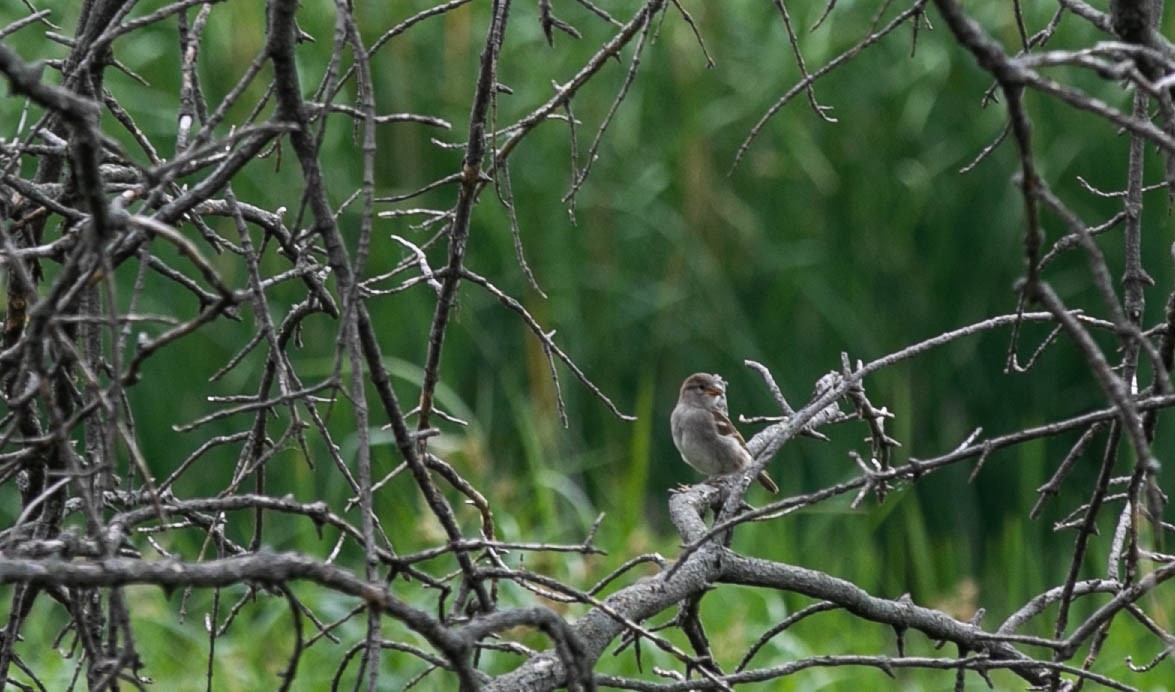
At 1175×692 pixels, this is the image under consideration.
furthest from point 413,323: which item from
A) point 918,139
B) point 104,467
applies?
point 104,467

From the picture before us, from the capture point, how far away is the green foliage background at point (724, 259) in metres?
5.12

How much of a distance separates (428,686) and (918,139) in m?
2.91

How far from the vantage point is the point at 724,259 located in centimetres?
572

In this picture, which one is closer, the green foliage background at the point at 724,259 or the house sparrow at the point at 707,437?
the house sparrow at the point at 707,437

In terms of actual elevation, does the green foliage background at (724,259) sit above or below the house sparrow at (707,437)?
above

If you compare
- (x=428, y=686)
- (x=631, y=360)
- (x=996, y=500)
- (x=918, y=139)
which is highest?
(x=918, y=139)

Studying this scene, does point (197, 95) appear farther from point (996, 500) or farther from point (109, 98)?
point (996, 500)

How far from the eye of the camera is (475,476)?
4586 mm

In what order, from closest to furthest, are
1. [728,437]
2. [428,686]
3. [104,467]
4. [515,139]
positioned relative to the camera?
[104,467]
[515,139]
[428,686]
[728,437]

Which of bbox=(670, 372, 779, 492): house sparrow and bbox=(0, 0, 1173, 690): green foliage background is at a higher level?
bbox=(0, 0, 1173, 690): green foliage background

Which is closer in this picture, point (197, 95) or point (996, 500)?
point (197, 95)

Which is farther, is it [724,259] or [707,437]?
[724,259]

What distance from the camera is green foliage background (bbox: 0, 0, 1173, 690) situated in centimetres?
512

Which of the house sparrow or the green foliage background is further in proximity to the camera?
the green foliage background
